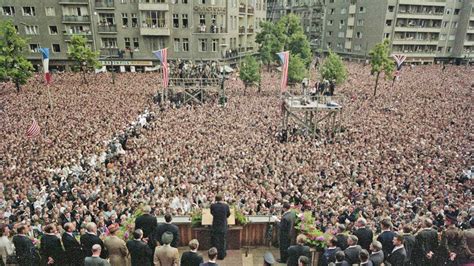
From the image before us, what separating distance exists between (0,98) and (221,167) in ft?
91.2

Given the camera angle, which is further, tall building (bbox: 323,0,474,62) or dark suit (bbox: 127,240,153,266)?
tall building (bbox: 323,0,474,62)

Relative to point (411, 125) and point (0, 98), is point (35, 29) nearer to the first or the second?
point (0, 98)

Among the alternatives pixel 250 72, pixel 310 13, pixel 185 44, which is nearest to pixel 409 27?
pixel 310 13

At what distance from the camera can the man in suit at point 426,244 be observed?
28.0 ft

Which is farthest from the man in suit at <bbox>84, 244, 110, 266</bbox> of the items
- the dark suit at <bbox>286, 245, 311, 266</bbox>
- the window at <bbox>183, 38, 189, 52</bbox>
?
the window at <bbox>183, 38, 189, 52</bbox>

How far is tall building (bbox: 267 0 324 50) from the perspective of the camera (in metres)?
82.9

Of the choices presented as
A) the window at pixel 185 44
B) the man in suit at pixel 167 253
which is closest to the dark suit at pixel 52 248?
the man in suit at pixel 167 253

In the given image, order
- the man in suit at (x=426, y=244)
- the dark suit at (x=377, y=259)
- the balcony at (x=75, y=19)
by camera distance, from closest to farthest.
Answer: the dark suit at (x=377, y=259)
the man in suit at (x=426, y=244)
the balcony at (x=75, y=19)

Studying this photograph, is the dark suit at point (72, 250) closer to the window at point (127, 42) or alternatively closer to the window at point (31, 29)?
the window at point (127, 42)

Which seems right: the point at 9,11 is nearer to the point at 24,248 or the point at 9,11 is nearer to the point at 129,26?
the point at 129,26

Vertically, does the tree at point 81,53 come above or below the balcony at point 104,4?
below

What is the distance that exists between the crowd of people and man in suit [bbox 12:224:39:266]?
2.12m

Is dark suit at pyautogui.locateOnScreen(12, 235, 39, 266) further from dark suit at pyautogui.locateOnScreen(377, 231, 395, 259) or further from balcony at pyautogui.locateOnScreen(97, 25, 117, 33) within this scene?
balcony at pyautogui.locateOnScreen(97, 25, 117, 33)

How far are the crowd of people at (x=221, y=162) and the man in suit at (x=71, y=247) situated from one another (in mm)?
2177
